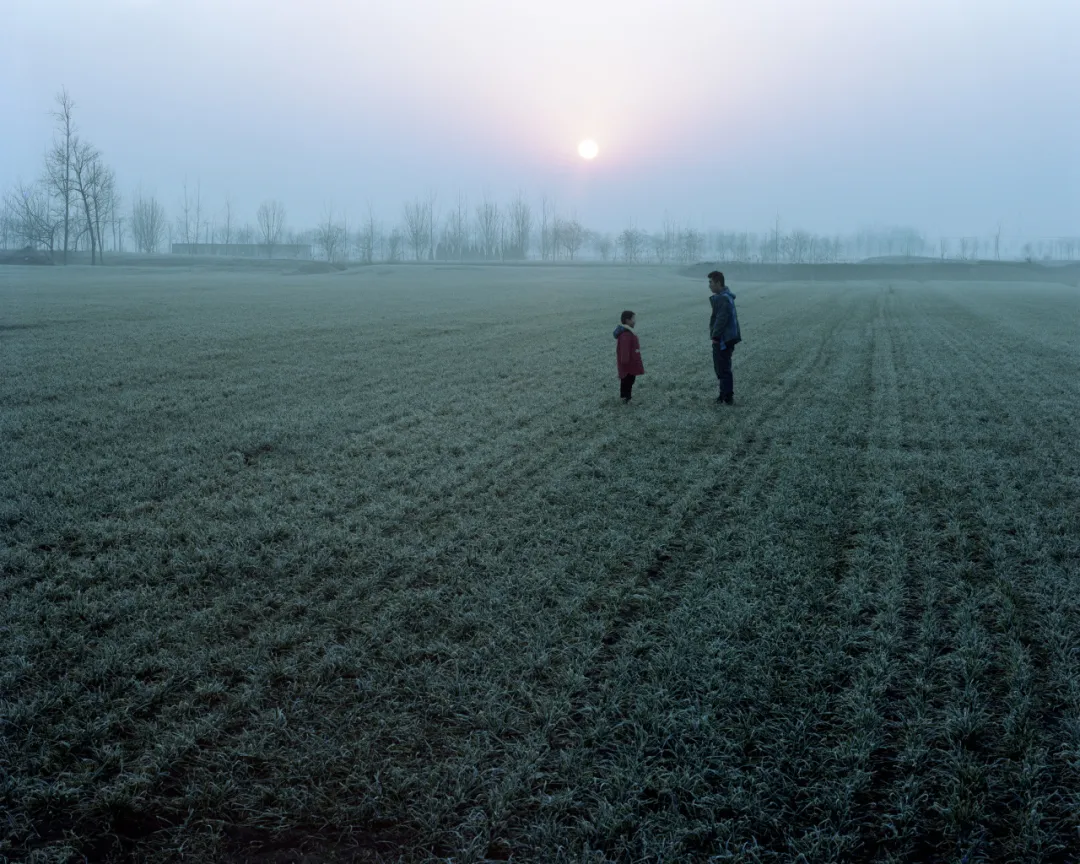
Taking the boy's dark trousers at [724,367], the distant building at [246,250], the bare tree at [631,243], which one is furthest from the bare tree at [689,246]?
the boy's dark trousers at [724,367]

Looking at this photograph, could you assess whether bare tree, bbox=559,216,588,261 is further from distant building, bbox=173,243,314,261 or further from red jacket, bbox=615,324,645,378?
red jacket, bbox=615,324,645,378

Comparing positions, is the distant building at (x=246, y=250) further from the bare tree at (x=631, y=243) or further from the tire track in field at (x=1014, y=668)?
the tire track in field at (x=1014, y=668)

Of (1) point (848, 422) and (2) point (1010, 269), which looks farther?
(2) point (1010, 269)

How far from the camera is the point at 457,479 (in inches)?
298

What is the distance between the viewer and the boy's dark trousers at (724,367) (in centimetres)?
1143

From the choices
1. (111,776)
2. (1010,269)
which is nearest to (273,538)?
(111,776)

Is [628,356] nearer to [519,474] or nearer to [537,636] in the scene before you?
[519,474]

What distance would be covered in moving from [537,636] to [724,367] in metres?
7.94

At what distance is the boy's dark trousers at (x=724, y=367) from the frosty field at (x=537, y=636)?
1.30m

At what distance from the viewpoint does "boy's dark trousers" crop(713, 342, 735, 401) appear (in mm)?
11430

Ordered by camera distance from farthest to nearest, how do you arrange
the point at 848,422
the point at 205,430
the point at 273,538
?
the point at 848,422 < the point at 205,430 < the point at 273,538

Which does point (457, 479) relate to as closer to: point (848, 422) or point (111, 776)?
point (111, 776)

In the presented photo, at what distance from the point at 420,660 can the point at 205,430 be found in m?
6.63

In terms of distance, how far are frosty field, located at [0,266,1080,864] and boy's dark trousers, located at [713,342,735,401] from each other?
51.4 inches
